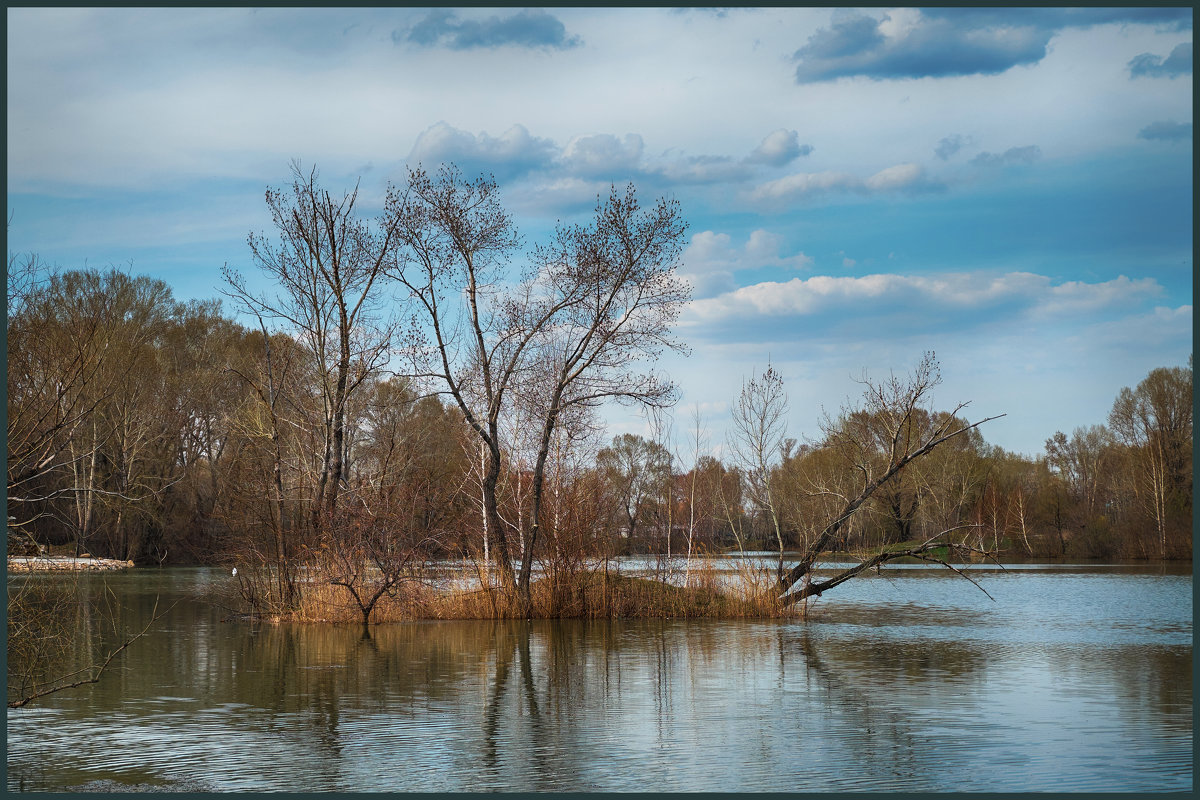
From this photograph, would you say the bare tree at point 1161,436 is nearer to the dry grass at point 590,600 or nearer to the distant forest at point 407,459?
the distant forest at point 407,459

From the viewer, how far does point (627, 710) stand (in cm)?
1193

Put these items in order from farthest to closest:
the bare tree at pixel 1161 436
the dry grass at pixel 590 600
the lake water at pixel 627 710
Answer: the bare tree at pixel 1161 436, the dry grass at pixel 590 600, the lake water at pixel 627 710

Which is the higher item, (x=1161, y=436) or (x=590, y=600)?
(x=1161, y=436)

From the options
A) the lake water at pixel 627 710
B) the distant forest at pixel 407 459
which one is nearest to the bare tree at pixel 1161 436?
the distant forest at pixel 407 459

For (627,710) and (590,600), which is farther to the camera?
(590,600)

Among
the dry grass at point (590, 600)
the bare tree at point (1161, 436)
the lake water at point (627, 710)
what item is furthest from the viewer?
the bare tree at point (1161, 436)

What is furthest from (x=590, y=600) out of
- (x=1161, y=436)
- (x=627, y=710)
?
(x=1161, y=436)

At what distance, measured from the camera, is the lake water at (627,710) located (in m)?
8.85

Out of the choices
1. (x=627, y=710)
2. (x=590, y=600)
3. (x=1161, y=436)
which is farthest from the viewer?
(x=1161, y=436)

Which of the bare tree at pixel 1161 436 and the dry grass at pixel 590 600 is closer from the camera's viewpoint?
the dry grass at pixel 590 600

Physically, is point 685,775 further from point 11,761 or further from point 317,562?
point 317,562

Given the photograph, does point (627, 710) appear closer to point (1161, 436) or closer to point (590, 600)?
point (590, 600)

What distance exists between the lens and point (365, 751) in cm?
978

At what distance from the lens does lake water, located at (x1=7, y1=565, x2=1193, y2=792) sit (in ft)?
29.0
